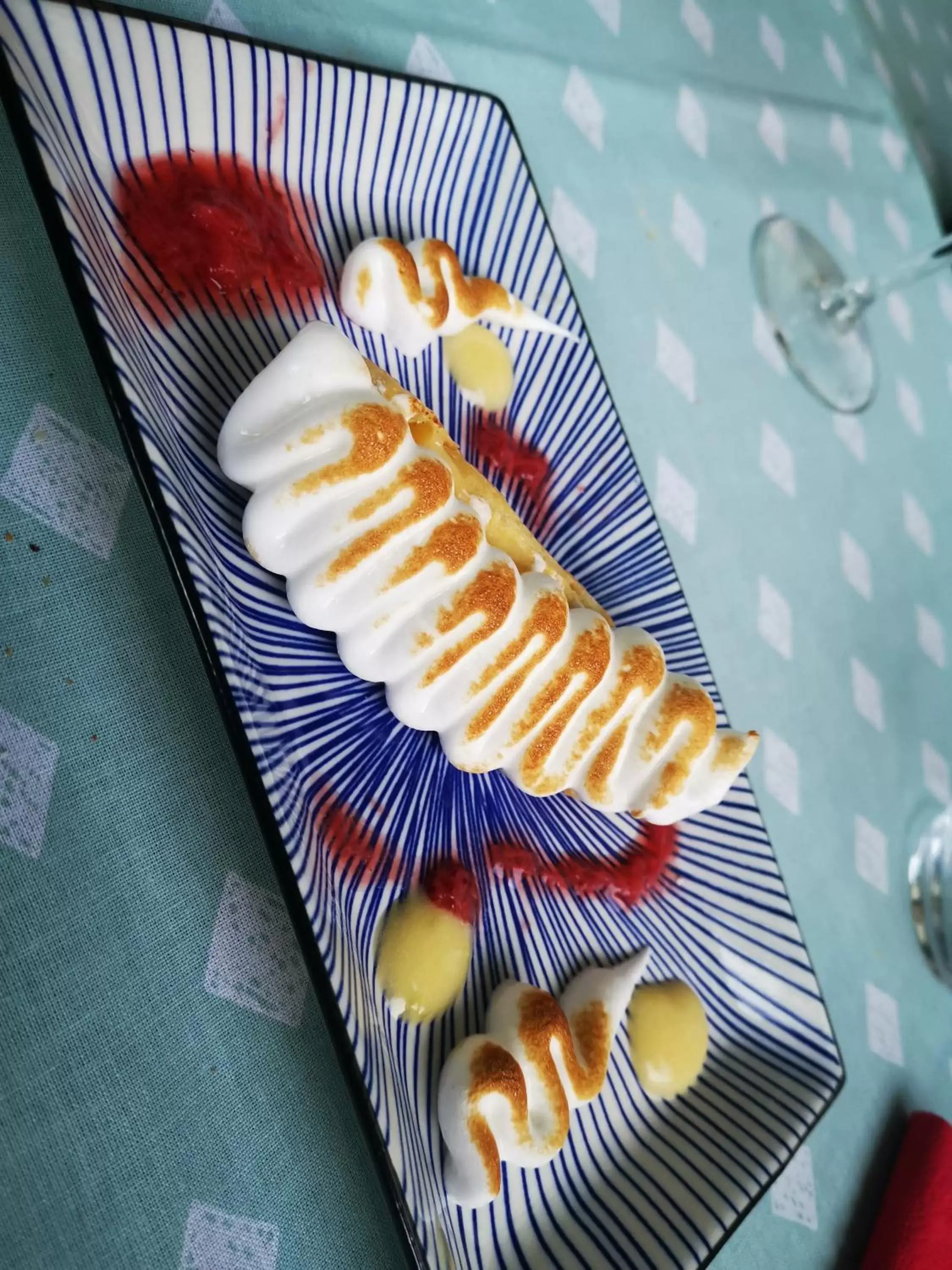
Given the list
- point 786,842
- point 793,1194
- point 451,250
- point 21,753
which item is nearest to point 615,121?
point 451,250

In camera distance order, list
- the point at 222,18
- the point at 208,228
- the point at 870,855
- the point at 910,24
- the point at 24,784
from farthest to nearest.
→ the point at 910,24 < the point at 870,855 < the point at 222,18 < the point at 208,228 < the point at 24,784

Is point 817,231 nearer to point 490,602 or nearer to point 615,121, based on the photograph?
point 615,121

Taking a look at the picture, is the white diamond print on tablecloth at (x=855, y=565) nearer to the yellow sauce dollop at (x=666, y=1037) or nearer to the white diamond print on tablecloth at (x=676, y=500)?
the white diamond print on tablecloth at (x=676, y=500)

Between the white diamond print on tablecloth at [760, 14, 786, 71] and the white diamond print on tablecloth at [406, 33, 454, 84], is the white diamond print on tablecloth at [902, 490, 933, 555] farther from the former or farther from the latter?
the white diamond print on tablecloth at [406, 33, 454, 84]

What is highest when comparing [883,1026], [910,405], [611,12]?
[611,12]

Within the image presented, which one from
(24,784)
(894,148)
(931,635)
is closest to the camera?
(24,784)

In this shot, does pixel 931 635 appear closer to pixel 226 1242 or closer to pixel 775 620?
pixel 775 620

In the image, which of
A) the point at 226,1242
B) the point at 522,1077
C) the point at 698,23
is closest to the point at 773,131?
the point at 698,23

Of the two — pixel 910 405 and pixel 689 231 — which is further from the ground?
pixel 689 231
